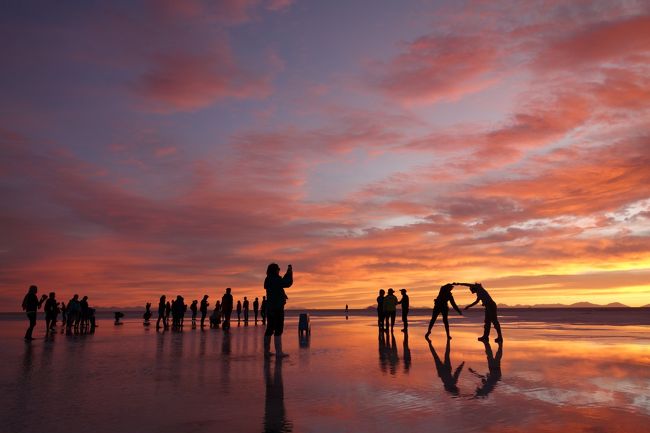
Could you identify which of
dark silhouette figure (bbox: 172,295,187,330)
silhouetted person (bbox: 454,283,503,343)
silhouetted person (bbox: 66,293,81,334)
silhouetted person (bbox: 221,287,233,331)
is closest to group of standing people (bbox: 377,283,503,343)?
silhouetted person (bbox: 454,283,503,343)

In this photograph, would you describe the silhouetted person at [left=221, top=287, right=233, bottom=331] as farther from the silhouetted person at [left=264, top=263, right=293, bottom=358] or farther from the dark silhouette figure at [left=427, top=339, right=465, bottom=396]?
the dark silhouette figure at [left=427, top=339, right=465, bottom=396]

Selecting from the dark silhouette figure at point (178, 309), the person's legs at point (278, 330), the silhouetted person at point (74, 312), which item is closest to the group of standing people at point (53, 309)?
the silhouetted person at point (74, 312)

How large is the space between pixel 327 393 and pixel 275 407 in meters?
1.28

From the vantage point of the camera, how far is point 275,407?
20.7 feet

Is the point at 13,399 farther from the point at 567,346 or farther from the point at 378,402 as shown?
the point at 567,346

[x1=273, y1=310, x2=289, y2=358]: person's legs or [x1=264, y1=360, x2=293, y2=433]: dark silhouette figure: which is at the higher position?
[x1=273, y1=310, x2=289, y2=358]: person's legs

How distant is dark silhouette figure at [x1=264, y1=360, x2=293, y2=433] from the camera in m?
5.28

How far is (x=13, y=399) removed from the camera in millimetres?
6852

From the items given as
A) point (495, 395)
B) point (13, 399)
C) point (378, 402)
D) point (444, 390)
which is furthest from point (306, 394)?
point (13, 399)

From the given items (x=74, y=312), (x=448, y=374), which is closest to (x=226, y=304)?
(x=74, y=312)

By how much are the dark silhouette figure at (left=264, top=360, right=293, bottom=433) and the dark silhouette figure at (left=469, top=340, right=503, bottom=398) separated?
9.62 ft

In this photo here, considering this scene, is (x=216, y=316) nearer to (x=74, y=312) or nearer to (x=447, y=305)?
(x=74, y=312)

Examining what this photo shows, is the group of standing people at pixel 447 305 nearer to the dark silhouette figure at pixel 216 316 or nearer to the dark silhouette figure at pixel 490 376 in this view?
the dark silhouette figure at pixel 490 376

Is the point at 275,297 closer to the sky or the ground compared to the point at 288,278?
closer to the ground
